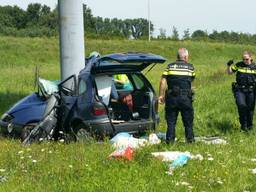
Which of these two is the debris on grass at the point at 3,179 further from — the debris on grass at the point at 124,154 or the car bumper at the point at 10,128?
the car bumper at the point at 10,128

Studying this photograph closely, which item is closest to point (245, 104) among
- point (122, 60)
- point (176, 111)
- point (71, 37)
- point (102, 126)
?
point (176, 111)

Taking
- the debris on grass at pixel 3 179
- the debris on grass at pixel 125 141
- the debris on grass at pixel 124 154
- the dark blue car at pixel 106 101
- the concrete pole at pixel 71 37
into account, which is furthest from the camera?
the concrete pole at pixel 71 37

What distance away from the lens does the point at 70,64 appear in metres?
13.2

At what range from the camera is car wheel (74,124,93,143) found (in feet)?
34.1

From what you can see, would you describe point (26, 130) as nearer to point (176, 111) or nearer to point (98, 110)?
point (98, 110)

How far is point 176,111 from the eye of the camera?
31.7 ft

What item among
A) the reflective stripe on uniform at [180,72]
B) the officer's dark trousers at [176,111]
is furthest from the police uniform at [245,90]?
the reflective stripe on uniform at [180,72]

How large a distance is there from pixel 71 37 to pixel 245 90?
164 inches

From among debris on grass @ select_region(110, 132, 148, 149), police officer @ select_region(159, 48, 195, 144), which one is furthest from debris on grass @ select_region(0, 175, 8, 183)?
police officer @ select_region(159, 48, 195, 144)

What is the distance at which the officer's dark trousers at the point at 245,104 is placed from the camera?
11852 millimetres

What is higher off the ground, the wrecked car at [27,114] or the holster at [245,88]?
the holster at [245,88]

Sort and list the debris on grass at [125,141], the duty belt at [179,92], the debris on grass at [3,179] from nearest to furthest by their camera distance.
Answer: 1. the debris on grass at [3,179]
2. the debris on grass at [125,141]
3. the duty belt at [179,92]

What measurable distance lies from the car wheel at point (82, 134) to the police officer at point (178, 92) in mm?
1566

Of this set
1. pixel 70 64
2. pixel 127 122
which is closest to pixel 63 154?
pixel 127 122
